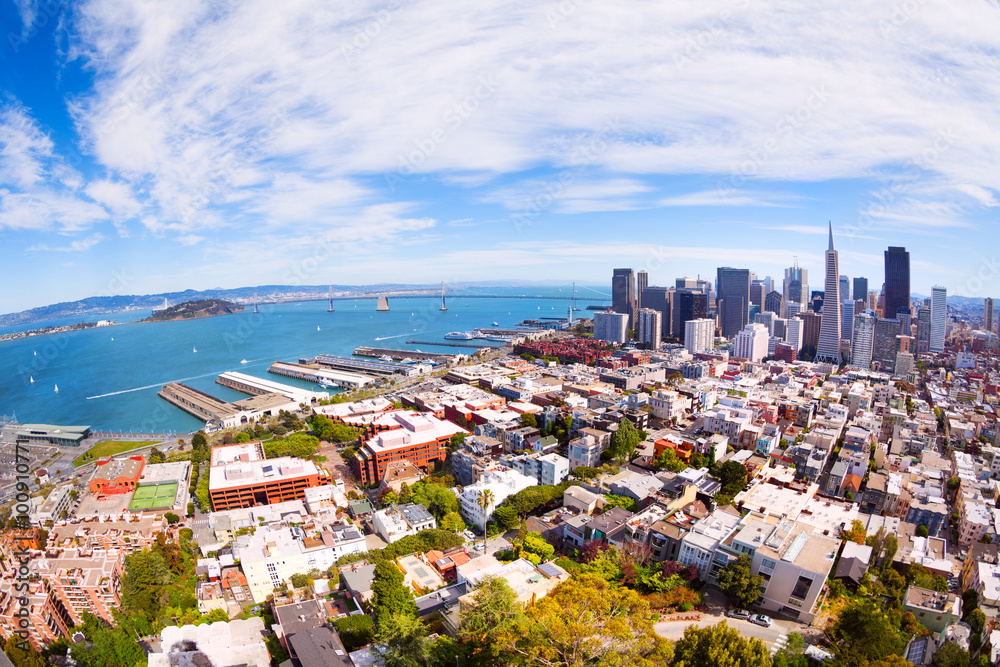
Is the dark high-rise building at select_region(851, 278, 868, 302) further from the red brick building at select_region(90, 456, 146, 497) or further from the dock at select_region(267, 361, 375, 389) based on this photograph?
the red brick building at select_region(90, 456, 146, 497)

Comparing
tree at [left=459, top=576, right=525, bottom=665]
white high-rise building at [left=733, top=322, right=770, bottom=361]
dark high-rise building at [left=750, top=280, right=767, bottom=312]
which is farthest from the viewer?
dark high-rise building at [left=750, top=280, right=767, bottom=312]

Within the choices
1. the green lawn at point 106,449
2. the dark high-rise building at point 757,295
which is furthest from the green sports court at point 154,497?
the dark high-rise building at point 757,295

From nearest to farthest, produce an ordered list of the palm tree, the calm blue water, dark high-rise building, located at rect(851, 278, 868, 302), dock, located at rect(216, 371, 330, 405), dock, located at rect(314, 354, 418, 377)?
the palm tree, the calm blue water, dock, located at rect(216, 371, 330, 405), dock, located at rect(314, 354, 418, 377), dark high-rise building, located at rect(851, 278, 868, 302)

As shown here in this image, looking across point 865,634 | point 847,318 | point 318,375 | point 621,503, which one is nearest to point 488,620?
point 865,634

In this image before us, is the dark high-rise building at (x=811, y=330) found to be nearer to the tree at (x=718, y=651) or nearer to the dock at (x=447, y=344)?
the dock at (x=447, y=344)

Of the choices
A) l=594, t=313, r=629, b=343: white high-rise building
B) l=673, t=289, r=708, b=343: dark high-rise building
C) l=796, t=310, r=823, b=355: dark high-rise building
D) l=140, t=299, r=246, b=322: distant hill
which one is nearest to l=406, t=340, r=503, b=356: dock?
l=594, t=313, r=629, b=343: white high-rise building

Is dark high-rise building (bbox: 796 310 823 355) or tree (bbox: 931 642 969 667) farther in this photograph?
dark high-rise building (bbox: 796 310 823 355)
